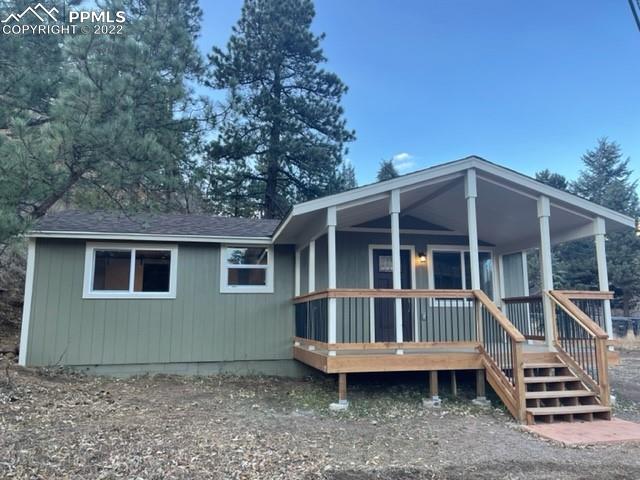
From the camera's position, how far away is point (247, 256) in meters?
9.23

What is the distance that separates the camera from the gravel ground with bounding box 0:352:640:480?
12.9ft

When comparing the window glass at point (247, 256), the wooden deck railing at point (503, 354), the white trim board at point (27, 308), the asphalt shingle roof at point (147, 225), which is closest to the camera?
the wooden deck railing at point (503, 354)

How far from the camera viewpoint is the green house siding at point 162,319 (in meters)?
8.02

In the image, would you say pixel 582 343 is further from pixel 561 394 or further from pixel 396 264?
pixel 396 264

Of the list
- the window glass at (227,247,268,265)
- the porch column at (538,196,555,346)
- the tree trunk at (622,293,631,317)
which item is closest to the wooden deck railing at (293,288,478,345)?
the porch column at (538,196,555,346)

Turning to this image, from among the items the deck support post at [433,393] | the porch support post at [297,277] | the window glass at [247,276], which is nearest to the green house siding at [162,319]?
the porch support post at [297,277]

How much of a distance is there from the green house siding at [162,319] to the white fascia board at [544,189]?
4.11 m

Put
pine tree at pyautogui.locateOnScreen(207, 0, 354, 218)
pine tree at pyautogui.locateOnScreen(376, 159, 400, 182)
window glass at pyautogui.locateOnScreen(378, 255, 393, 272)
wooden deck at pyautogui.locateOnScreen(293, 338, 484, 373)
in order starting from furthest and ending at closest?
1. pine tree at pyautogui.locateOnScreen(376, 159, 400, 182)
2. pine tree at pyautogui.locateOnScreen(207, 0, 354, 218)
3. window glass at pyautogui.locateOnScreen(378, 255, 393, 272)
4. wooden deck at pyautogui.locateOnScreen(293, 338, 484, 373)

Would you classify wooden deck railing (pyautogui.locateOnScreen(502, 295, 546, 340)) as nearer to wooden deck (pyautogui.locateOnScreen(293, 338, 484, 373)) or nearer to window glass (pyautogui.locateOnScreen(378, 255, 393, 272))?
window glass (pyautogui.locateOnScreen(378, 255, 393, 272))

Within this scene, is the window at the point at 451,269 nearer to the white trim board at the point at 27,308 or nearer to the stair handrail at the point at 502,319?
the stair handrail at the point at 502,319

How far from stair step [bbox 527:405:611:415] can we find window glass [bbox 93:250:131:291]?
7.00 m

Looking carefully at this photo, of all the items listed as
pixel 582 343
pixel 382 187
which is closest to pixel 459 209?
pixel 382 187

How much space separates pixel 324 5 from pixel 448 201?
15.1m

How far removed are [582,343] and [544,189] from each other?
7.98 ft
